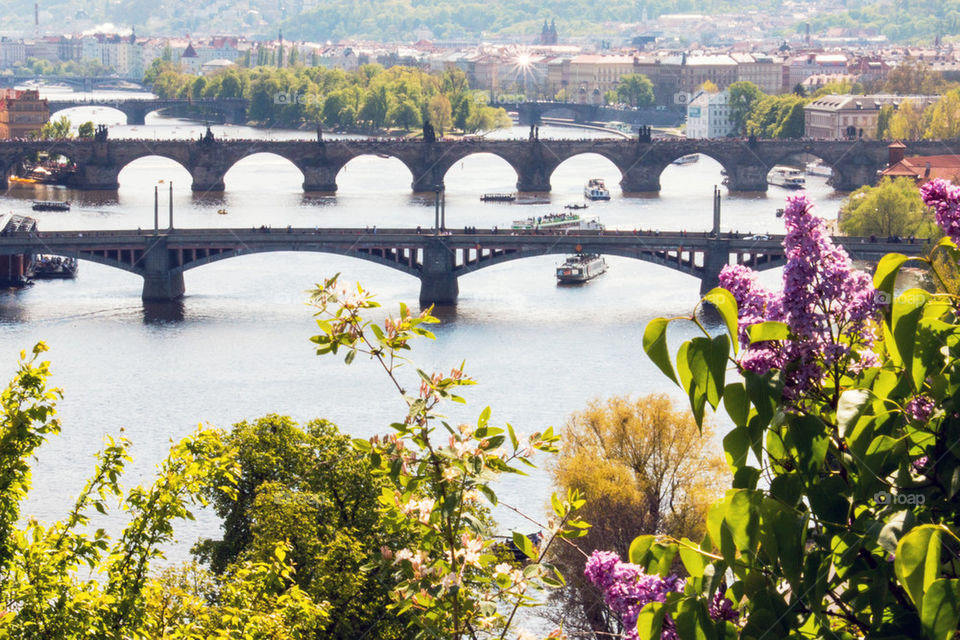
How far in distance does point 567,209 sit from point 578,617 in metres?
41.5

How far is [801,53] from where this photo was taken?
131 meters

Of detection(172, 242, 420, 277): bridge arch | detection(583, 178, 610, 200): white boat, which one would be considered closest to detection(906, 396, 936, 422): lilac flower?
detection(172, 242, 420, 277): bridge arch

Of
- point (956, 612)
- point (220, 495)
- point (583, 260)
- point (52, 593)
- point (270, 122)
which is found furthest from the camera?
point (270, 122)

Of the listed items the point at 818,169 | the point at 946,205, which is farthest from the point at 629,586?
the point at 818,169

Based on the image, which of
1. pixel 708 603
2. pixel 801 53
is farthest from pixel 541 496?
pixel 801 53

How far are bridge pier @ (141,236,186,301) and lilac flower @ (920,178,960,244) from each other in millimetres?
36003

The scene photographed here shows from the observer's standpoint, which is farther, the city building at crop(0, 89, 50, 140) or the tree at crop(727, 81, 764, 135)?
the tree at crop(727, 81, 764, 135)

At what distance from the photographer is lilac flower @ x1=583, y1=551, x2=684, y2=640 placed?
3426 millimetres

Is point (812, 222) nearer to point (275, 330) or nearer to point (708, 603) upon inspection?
point (708, 603)

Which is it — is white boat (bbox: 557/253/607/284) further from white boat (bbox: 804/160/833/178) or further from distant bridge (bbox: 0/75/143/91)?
distant bridge (bbox: 0/75/143/91)

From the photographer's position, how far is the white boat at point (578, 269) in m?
→ 41.8

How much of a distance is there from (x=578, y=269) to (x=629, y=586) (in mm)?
38441

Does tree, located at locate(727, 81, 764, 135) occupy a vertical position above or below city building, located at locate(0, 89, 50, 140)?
above

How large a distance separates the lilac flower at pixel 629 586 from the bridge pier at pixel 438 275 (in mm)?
35106
